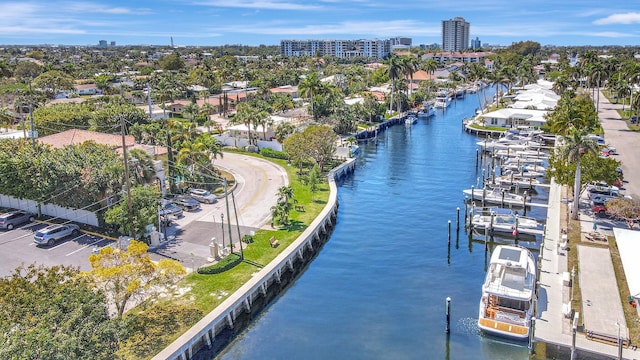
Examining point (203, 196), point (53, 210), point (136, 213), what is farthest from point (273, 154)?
point (136, 213)

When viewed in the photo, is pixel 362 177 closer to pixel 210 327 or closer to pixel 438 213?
pixel 438 213

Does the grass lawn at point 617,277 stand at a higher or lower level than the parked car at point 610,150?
lower

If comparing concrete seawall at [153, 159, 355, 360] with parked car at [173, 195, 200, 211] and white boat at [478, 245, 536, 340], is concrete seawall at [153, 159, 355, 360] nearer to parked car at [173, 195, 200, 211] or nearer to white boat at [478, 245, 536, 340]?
parked car at [173, 195, 200, 211]

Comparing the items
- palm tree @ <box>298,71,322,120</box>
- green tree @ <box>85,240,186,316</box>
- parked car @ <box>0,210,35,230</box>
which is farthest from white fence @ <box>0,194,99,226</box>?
palm tree @ <box>298,71,322,120</box>

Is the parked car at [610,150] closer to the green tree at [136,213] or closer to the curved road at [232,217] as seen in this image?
the curved road at [232,217]

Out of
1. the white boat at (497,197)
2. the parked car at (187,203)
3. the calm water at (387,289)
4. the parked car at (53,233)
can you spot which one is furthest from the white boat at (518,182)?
the parked car at (53,233)
